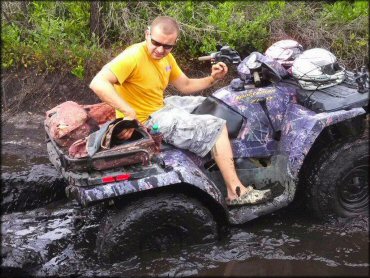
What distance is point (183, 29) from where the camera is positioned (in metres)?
7.26

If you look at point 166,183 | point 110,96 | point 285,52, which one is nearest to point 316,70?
point 285,52

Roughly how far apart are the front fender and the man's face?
1191mm

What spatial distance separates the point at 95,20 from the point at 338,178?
485 cm

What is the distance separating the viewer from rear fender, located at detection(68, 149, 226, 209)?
142 inches

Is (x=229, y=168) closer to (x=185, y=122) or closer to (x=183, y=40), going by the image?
(x=185, y=122)

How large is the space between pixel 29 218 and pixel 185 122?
1.90 meters

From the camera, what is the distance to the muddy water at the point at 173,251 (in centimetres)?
377

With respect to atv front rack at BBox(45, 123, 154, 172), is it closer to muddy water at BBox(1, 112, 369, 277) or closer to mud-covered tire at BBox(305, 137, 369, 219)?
muddy water at BBox(1, 112, 369, 277)

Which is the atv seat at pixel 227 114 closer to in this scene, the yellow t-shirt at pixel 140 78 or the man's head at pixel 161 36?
the yellow t-shirt at pixel 140 78

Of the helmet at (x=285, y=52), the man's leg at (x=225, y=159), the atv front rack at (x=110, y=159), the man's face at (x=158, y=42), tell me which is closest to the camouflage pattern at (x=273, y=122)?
the man's leg at (x=225, y=159)

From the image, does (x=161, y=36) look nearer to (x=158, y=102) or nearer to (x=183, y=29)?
(x=158, y=102)

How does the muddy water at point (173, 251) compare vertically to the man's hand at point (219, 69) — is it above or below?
below

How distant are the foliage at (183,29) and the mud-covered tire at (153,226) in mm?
3523

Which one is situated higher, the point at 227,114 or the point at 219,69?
the point at 219,69
